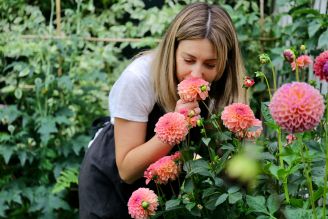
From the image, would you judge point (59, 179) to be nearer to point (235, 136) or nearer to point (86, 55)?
point (86, 55)

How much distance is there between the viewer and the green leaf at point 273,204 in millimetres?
1095

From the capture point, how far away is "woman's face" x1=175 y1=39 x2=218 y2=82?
1584 mm

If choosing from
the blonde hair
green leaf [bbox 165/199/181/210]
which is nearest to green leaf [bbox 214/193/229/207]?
green leaf [bbox 165/199/181/210]

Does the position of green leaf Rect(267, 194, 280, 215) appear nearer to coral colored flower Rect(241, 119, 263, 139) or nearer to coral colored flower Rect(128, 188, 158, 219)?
coral colored flower Rect(241, 119, 263, 139)

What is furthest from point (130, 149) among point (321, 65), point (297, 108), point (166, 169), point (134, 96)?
point (297, 108)

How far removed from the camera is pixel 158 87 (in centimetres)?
169

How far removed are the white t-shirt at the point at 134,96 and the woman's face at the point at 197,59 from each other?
113 millimetres

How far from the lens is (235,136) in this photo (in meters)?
1.20

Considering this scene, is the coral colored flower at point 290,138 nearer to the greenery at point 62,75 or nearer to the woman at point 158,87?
the woman at point 158,87

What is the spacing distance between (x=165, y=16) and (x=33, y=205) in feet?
4.11

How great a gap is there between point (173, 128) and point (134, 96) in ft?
1.78

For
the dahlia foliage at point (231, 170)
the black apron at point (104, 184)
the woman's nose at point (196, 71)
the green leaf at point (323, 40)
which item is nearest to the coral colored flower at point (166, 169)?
the dahlia foliage at point (231, 170)

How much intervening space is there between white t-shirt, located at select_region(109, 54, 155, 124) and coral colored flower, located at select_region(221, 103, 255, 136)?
567mm

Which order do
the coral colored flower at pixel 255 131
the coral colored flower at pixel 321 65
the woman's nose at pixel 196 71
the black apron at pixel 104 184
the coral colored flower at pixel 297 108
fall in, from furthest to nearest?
the black apron at pixel 104 184
the woman's nose at pixel 196 71
the coral colored flower at pixel 255 131
the coral colored flower at pixel 321 65
the coral colored flower at pixel 297 108
